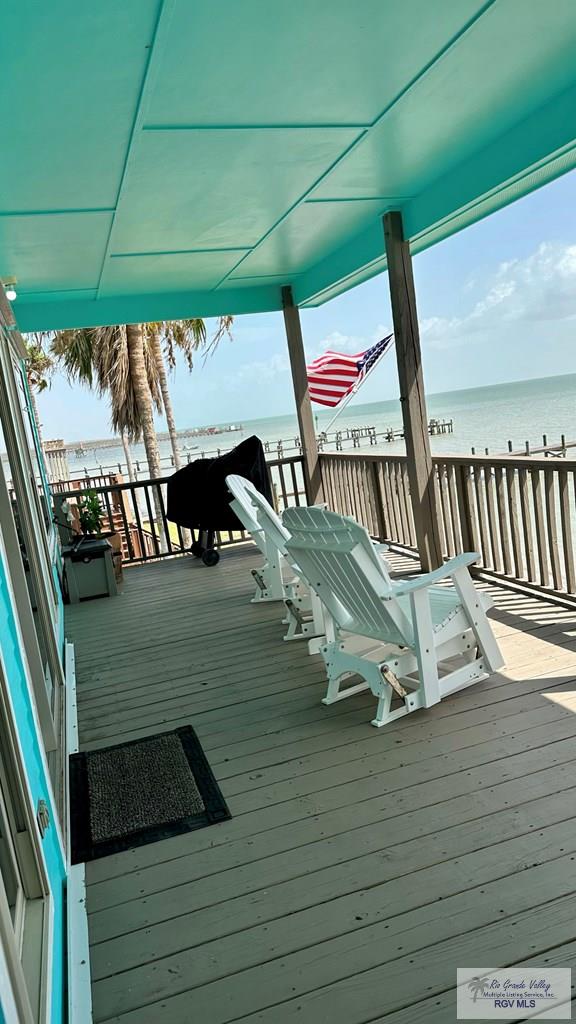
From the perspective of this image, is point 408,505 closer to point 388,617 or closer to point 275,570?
point 275,570

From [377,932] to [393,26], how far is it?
10.0ft

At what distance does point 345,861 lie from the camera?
7.30 ft

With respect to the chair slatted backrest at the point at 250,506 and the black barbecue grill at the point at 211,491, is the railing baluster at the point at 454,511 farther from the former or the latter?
the black barbecue grill at the point at 211,491

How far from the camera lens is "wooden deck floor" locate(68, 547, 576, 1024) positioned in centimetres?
176

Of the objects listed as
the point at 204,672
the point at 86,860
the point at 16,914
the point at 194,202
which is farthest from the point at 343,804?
the point at 194,202

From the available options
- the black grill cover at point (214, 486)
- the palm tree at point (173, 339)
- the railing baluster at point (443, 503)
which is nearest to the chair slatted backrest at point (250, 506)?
the railing baluster at point (443, 503)

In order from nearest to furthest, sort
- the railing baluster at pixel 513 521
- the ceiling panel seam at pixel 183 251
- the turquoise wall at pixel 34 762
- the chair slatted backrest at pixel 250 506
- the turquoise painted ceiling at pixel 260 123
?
the turquoise wall at pixel 34 762 → the turquoise painted ceiling at pixel 260 123 → the railing baluster at pixel 513 521 → the chair slatted backrest at pixel 250 506 → the ceiling panel seam at pixel 183 251

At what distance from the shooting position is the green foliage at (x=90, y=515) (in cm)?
720

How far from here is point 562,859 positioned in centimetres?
207

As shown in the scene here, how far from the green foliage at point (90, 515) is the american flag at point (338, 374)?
337cm

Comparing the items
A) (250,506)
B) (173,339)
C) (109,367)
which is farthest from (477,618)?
(173,339)

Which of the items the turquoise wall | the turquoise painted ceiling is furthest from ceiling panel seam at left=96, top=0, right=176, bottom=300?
the turquoise wall

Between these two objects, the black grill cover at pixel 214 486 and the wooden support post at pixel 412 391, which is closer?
the wooden support post at pixel 412 391

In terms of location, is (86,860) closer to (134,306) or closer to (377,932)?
(377,932)
